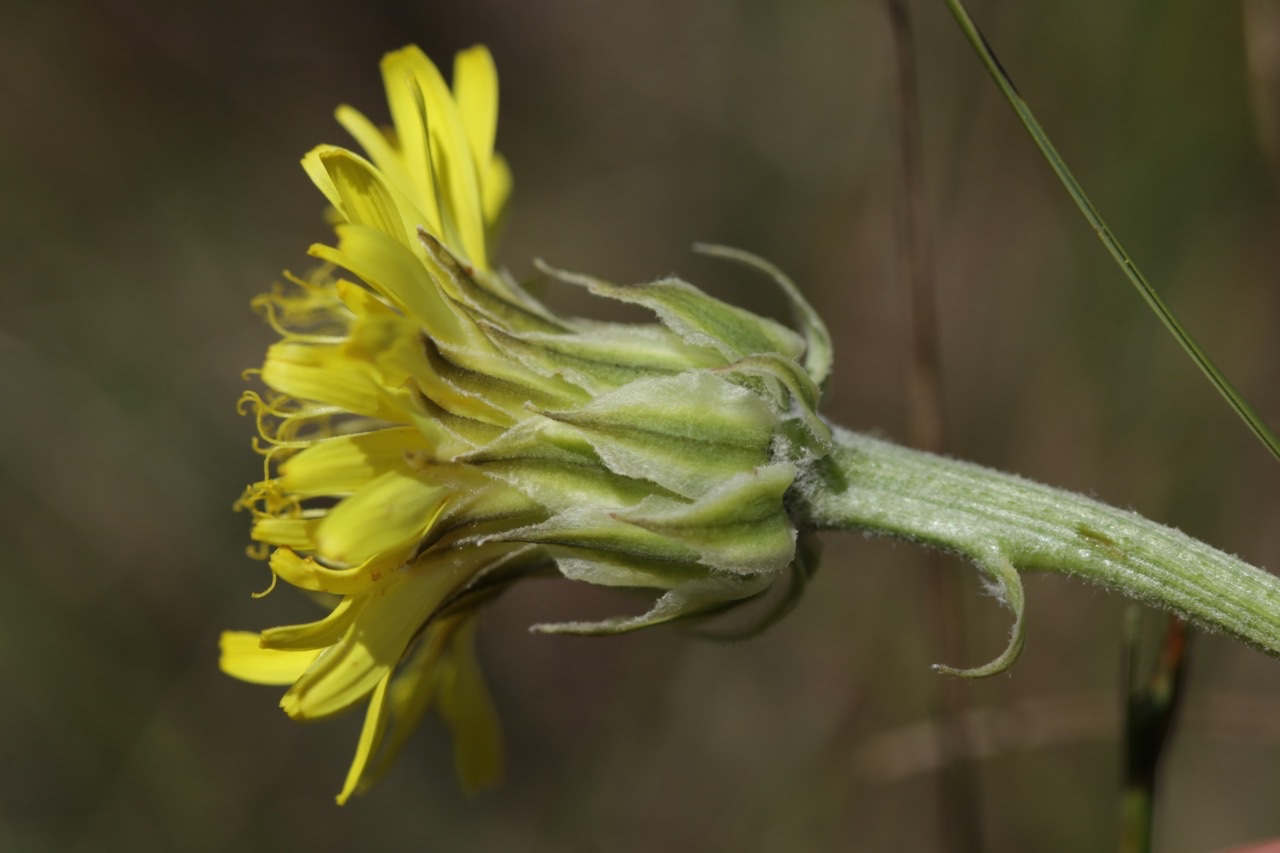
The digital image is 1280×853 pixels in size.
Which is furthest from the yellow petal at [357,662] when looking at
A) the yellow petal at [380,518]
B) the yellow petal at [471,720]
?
the yellow petal at [471,720]

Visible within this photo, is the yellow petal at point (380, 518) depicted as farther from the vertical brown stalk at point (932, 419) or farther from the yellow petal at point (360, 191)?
the vertical brown stalk at point (932, 419)

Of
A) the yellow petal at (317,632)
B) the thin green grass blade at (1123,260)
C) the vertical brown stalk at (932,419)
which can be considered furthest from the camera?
the vertical brown stalk at (932,419)

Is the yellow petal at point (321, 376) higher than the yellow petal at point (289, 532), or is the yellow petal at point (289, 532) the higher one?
the yellow petal at point (321, 376)

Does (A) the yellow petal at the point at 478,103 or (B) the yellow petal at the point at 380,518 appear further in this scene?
(A) the yellow petal at the point at 478,103

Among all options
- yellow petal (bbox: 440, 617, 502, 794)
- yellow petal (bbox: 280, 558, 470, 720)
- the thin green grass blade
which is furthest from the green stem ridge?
yellow petal (bbox: 440, 617, 502, 794)

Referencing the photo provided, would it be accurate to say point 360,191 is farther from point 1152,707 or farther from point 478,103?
point 1152,707

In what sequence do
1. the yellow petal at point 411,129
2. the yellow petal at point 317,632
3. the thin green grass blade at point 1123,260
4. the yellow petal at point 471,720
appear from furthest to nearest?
1. the yellow petal at point 471,720
2. the yellow petal at point 411,129
3. the yellow petal at point 317,632
4. the thin green grass blade at point 1123,260

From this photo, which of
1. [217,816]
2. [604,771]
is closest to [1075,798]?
[604,771]
